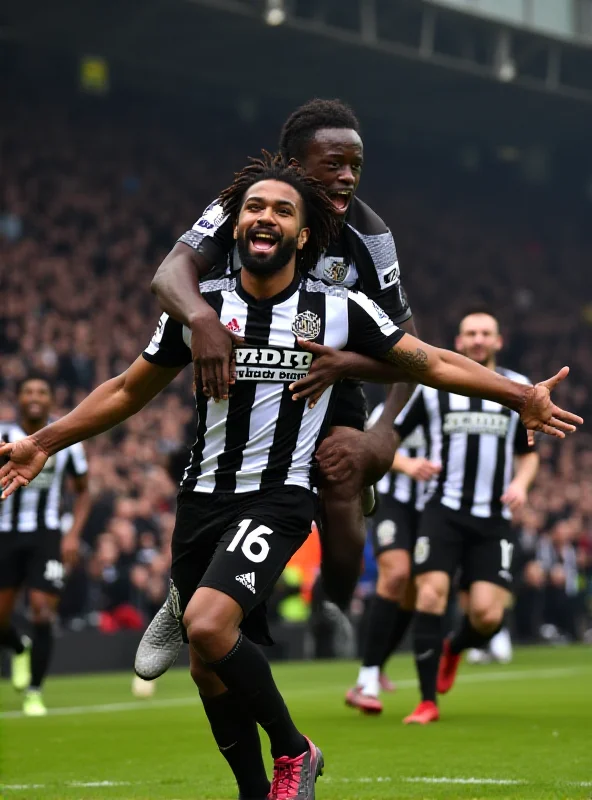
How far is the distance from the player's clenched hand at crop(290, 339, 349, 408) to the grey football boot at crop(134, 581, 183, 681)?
966 millimetres

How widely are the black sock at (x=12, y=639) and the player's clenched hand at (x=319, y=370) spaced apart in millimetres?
6181

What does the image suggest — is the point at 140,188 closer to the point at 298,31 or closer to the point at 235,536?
the point at 298,31

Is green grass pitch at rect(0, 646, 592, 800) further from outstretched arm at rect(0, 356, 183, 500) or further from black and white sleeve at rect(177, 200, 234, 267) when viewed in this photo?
black and white sleeve at rect(177, 200, 234, 267)

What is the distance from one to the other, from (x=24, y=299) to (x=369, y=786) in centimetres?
1610

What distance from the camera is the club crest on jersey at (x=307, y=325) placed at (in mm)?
5234

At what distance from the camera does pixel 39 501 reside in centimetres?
1080

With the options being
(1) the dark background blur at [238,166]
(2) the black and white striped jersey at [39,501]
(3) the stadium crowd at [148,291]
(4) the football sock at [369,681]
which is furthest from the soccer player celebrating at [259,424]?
(1) the dark background blur at [238,166]

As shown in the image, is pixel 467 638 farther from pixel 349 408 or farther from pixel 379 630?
pixel 349 408

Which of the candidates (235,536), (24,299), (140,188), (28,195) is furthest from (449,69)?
(235,536)

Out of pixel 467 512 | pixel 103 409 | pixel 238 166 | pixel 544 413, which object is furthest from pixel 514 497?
pixel 238 166

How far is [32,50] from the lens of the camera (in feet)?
87.1

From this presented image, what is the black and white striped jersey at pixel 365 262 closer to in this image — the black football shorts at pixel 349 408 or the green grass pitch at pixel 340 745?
the black football shorts at pixel 349 408

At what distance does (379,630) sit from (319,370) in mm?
4490

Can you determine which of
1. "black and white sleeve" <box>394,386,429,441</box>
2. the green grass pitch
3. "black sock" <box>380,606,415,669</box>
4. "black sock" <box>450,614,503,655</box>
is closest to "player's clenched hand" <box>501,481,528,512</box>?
"black sock" <box>450,614,503,655</box>
